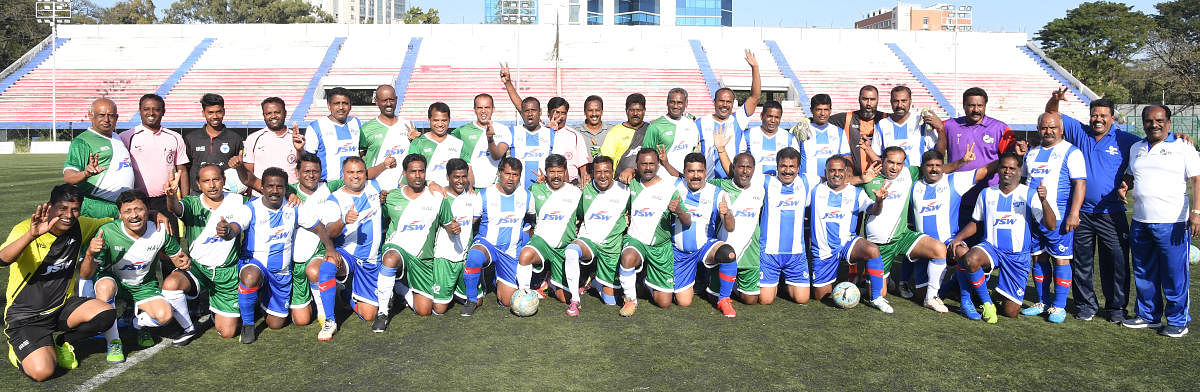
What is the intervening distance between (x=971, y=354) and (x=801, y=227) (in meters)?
1.62

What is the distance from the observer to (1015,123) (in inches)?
1164

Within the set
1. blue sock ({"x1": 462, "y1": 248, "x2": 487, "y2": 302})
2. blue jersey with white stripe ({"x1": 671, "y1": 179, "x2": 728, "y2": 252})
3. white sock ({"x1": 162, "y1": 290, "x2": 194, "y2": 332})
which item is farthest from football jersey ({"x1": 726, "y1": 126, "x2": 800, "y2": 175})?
white sock ({"x1": 162, "y1": 290, "x2": 194, "y2": 332})

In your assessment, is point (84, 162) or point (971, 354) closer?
point (971, 354)

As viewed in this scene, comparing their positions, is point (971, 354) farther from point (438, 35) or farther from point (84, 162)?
point (438, 35)

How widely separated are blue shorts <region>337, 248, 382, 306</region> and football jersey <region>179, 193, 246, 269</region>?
0.71 meters

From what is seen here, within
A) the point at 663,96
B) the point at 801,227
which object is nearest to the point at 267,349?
the point at 801,227

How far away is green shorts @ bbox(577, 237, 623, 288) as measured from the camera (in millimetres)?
5691

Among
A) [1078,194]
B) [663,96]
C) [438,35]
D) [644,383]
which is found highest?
[438,35]

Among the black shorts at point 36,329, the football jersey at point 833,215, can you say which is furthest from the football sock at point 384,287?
the football jersey at point 833,215

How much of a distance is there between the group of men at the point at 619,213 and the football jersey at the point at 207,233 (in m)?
0.01

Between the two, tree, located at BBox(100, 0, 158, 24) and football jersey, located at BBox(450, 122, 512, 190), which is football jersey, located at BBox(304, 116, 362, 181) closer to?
football jersey, located at BBox(450, 122, 512, 190)

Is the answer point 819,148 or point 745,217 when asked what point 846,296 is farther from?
point 819,148

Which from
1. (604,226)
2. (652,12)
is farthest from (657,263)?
(652,12)

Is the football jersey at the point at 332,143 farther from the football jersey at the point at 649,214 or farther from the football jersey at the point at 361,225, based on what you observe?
the football jersey at the point at 649,214
